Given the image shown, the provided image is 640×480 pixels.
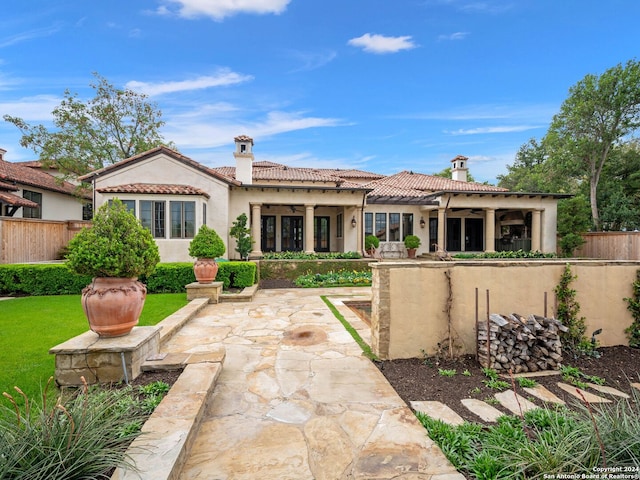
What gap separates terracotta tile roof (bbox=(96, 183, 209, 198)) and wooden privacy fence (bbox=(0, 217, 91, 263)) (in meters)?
3.56

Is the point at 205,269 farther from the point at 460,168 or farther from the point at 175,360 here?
the point at 460,168

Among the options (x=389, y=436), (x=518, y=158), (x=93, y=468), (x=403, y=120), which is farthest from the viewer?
(x=518, y=158)

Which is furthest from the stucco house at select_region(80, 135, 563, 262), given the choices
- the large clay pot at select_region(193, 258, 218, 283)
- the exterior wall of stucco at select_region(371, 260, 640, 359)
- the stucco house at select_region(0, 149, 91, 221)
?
the exterior wall of stucco at select_region(371, 260, 640, 359)

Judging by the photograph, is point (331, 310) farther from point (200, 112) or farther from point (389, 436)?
point (200, 112)

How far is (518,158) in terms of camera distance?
4769 cm

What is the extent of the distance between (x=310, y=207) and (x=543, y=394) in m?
14.5

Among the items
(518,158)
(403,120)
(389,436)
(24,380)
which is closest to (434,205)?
(403,120)

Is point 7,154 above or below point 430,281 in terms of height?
above

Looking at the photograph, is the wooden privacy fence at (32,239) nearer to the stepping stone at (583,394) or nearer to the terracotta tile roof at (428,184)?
the stepping stone at (583,394)

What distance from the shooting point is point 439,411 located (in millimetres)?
3166

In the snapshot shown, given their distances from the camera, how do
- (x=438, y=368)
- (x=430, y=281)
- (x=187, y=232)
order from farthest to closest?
(x=187, y=232) → (x=430, y=281) → (x=438, y=368)

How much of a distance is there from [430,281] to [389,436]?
245cm

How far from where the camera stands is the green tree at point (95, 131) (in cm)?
1981

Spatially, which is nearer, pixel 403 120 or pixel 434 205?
pixel 434 205
